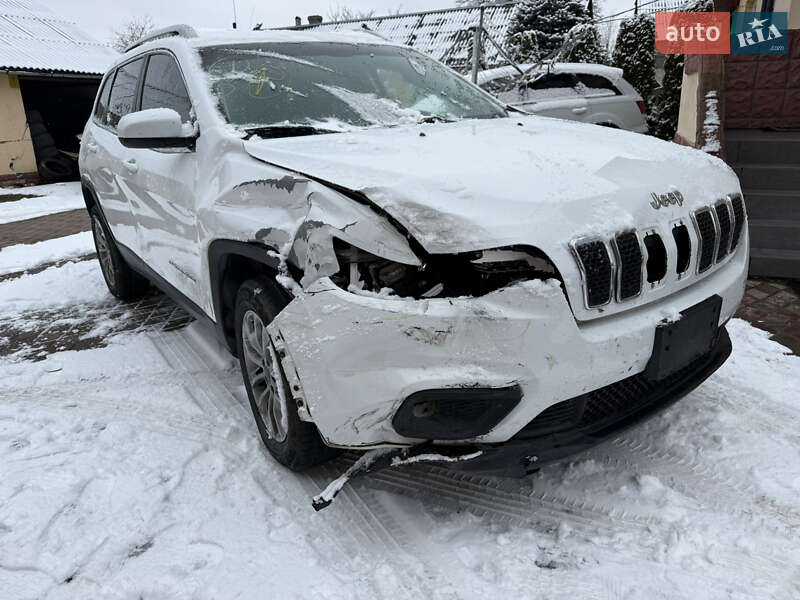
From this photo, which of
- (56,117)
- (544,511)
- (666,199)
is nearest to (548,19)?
(56,117)

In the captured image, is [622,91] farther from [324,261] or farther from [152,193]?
[324,261]

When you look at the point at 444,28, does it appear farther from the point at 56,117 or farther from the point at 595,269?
the point at 595,269

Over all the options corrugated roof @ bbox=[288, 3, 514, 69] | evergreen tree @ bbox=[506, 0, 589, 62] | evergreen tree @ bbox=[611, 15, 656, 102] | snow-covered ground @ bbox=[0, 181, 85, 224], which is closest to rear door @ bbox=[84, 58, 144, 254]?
snow-covered ground @ bbox=[0, 181, 85, 224]

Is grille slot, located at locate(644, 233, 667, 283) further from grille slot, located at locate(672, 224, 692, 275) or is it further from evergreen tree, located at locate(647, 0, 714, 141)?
evergreen tree, located at locate(647, 0, 714, 141)

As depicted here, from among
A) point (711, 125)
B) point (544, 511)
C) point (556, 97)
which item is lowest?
point (544, 511)

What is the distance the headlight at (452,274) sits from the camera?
184cm

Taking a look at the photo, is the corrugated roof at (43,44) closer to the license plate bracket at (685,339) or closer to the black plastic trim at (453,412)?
the black plastic trim at (453,412)

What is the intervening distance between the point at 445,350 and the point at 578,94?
787cm

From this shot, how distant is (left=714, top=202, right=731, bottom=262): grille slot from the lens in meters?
2.36

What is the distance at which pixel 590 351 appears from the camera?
6.13 ft

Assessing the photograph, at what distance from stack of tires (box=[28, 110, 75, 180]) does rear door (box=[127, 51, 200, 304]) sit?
1367 centimetres

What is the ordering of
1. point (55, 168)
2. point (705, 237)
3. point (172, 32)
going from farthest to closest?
point (55, 168) → point (172, 32) → point (705, 237)

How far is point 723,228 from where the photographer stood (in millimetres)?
2389

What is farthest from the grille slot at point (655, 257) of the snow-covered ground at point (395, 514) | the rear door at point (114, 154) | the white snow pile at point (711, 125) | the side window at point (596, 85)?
the side window at point (596, 85)
